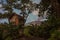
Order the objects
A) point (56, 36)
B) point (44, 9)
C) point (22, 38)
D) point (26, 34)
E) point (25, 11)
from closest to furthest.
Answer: point (56, 36) < point (26, 34) < point (22, 38) < point (44, 9) < point (25, 11)

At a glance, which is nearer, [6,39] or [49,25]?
[6,39]

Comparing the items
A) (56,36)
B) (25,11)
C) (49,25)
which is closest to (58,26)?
(49,25)

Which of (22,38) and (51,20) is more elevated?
(51,20)

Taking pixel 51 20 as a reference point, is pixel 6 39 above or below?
below

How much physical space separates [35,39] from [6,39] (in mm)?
884

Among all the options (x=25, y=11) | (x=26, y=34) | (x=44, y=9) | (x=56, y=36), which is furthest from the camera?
(x=25, y=11)

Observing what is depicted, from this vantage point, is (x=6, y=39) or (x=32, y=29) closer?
(x=6, y=39)

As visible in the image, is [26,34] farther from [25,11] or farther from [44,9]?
[25,11]

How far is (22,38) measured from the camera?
5484 millimetres

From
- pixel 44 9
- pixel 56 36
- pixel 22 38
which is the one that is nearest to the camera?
pixel 56 36

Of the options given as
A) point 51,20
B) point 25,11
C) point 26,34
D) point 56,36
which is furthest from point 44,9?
point 56,36

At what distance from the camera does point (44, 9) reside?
1238 cm

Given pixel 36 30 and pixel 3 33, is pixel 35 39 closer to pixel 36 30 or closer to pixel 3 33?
pixel 36 30

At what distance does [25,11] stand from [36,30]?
1124cm
